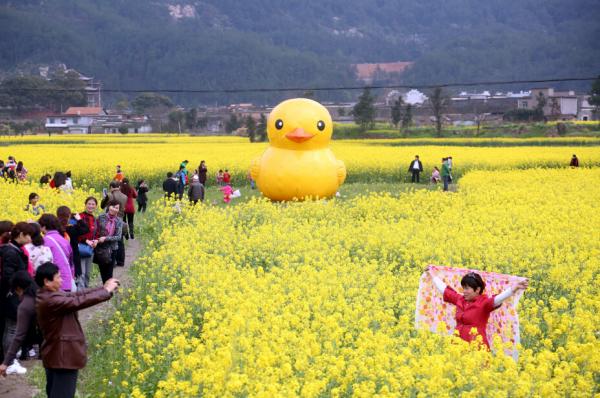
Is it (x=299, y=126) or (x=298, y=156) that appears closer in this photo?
(x=299, y=126)

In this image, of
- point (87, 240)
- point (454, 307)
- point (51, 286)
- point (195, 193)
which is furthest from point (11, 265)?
point (195, 193)

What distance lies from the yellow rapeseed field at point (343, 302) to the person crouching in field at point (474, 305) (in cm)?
28

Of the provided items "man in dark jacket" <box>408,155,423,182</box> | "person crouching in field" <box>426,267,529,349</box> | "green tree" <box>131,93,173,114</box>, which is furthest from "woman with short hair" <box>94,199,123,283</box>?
"green tree" <box>131,93,173,114</box>

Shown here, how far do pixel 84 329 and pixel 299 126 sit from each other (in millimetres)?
11214

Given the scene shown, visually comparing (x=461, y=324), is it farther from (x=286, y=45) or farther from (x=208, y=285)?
(x=286, y=45)

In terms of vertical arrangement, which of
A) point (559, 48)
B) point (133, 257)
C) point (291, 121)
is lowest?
point (133, 257)

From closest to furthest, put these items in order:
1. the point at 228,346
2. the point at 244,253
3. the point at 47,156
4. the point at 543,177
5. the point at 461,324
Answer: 1. the point at 228,346
2. the point at 461,324
3. the point at 244,253
4. the point at 543,177
5. the point at 47,156

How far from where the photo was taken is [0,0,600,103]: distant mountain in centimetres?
13400

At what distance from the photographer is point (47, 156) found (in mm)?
35469

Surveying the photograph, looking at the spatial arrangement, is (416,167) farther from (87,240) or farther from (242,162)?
(87,240)

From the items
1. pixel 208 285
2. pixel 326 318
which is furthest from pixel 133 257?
pixel 326 318

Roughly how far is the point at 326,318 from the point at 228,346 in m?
1.33

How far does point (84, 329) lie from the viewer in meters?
10.2

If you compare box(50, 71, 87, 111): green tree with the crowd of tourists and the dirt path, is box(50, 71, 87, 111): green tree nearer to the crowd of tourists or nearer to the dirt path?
the dirt path
